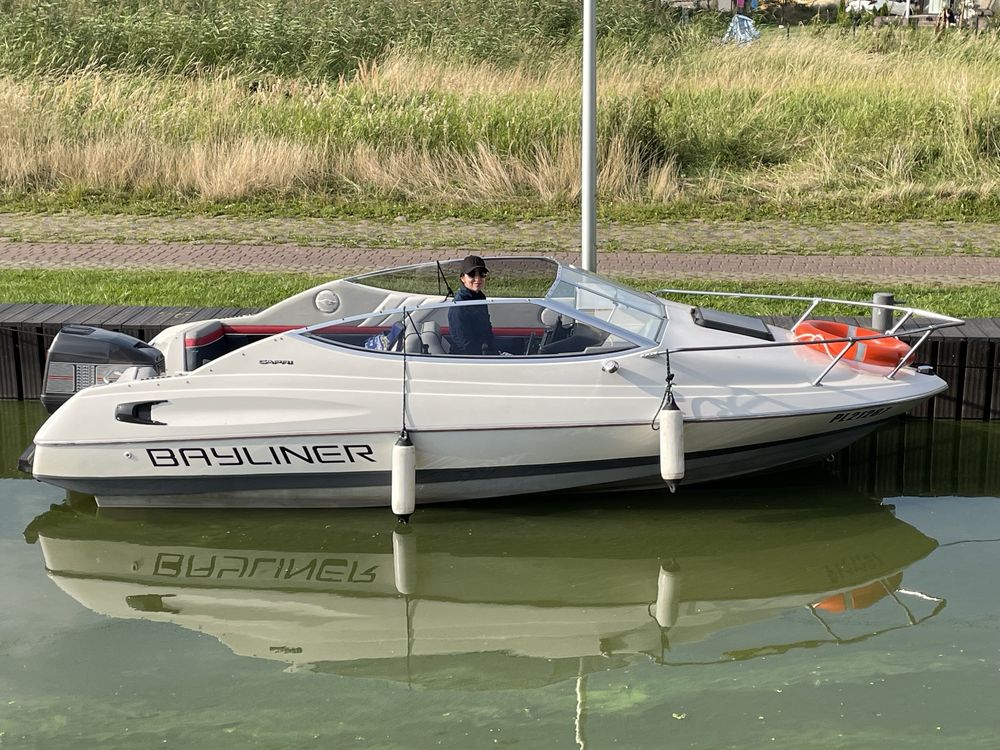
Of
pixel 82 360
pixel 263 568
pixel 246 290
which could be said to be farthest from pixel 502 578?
pixel 246 290

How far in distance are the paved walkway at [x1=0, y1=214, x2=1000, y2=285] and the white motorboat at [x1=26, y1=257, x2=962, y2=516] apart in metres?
4.50

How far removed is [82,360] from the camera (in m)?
8.19

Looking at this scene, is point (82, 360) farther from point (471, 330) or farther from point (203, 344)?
point (471, 330)

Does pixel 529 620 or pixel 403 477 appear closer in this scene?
pixel 529 620

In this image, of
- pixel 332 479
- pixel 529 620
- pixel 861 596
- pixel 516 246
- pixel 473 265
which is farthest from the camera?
pixel 516 246

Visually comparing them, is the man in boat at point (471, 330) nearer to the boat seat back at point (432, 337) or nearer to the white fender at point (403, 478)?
the boat seat back at point (432, 337)

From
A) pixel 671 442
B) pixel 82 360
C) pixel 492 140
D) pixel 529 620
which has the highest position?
pixel 492 140

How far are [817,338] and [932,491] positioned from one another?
→ 4.22ft

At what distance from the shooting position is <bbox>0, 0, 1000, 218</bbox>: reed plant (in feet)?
52.8

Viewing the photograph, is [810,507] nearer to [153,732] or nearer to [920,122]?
[153,732]

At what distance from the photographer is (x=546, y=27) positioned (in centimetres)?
2400

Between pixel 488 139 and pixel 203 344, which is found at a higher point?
pixel 488 139

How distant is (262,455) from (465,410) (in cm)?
123

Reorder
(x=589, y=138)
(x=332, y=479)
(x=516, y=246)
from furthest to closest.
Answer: (x=516, y=246), (x=589, y=138), (x=332, y=479)
